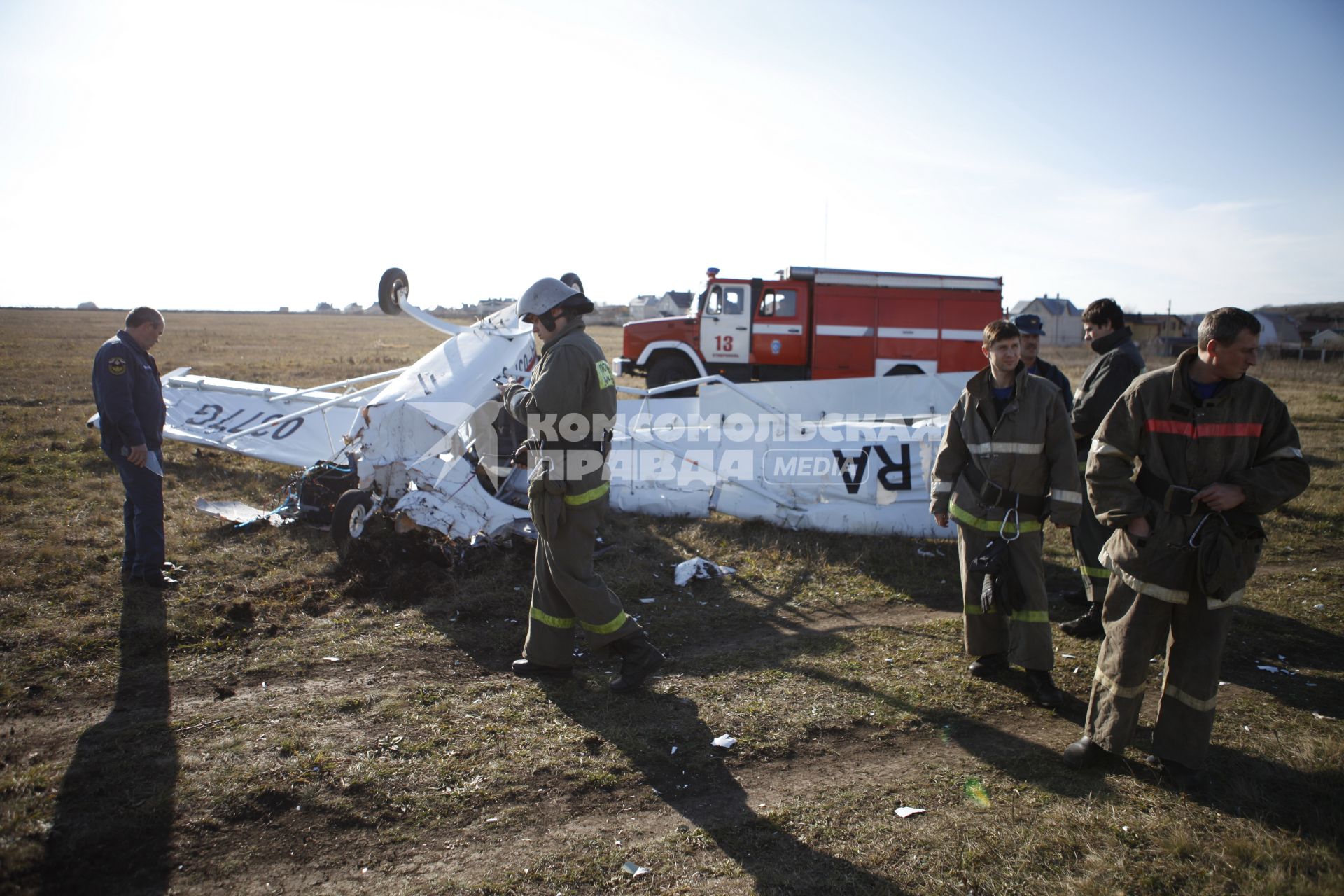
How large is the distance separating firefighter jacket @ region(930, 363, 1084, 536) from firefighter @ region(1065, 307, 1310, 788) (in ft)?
1.94

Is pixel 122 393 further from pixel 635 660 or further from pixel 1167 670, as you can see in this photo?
pixel 1167 670

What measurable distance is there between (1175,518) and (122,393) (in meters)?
5.89

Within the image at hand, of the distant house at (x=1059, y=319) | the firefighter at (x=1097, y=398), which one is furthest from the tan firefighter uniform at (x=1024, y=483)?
the distant house at (x=1059, y=319)

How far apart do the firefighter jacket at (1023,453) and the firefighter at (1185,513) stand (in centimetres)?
59

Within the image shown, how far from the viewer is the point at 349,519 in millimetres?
5383

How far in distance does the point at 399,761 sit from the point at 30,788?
137 cm

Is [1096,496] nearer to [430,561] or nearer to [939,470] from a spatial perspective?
[939,470]

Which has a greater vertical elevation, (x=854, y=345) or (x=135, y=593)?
(x=854, y=345)

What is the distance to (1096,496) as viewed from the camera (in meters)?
2.95

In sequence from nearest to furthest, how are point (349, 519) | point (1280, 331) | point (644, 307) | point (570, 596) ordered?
point (570, 596) → point (349, 519) → point (1280, 331) → point (644, 307)

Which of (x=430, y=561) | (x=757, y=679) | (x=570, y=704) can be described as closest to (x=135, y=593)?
(x=430, y=561)

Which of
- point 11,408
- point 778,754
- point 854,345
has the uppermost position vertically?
point 854,345

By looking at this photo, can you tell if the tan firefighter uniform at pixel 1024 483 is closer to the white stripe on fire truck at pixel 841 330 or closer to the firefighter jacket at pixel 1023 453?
the firefighter jacket at pixel 1023 453

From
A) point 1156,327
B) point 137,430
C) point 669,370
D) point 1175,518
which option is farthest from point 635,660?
point 1156,327
